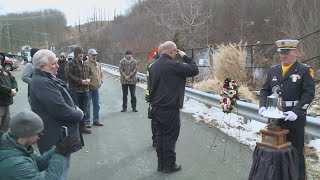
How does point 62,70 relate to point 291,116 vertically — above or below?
above

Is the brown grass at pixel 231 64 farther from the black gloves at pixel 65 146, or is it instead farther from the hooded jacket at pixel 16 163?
the hooded jacket at pixel 16 163

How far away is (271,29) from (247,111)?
1278 inches

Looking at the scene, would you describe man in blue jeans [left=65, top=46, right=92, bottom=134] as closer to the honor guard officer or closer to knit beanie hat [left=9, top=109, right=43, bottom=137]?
the honor guard officer

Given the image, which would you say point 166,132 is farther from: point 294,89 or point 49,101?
point 49,101

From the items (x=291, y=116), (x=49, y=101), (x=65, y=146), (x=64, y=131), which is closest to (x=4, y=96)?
(x=49, y=101)

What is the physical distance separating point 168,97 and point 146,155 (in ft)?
4.71

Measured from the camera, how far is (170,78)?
6.09 meters

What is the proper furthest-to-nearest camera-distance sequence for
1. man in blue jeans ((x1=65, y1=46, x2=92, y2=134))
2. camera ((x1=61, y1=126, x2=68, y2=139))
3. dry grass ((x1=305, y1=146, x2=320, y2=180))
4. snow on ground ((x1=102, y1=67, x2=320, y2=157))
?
1. man in blue jeans ((x1=65, y1=46, x2=92, y2=134))
2. snow on ground ((x1=102, y1=67, x2=320, y2=157))
3. dry grass ((x1=305, y1=146, x2=320, y2=180))
4. camera ((x1=61, y1=126, x2=68, y2=139))

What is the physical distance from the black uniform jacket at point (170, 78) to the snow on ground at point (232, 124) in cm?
200

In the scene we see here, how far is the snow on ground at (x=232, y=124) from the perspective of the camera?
7.58 m

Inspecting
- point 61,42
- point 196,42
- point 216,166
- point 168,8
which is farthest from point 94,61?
point 61,42

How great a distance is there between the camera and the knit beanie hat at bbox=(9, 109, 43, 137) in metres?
3.14

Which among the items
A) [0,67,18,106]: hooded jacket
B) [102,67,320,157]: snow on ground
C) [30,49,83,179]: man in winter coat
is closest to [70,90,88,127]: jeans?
[0,67,18,106]: hooded jacket

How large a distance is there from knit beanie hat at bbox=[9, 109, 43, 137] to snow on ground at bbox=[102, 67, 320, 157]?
15.9 feet
